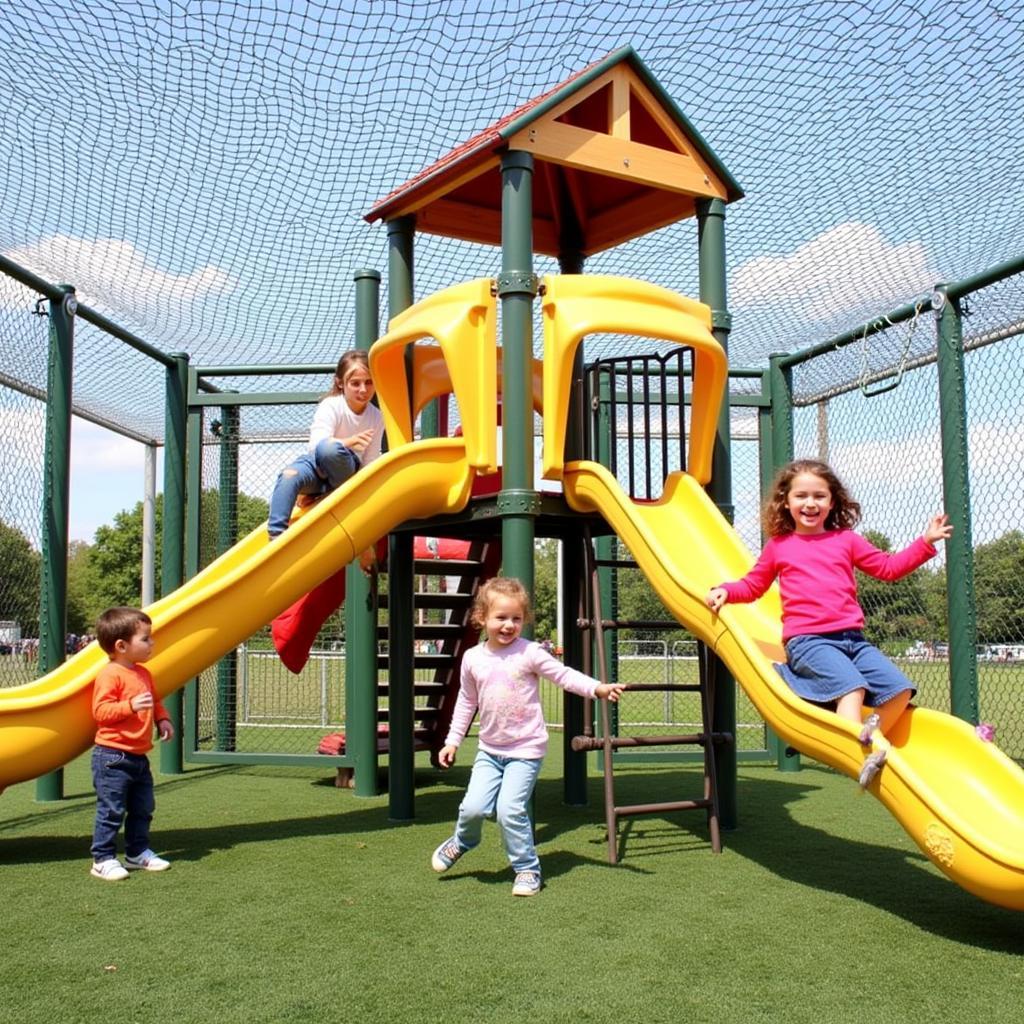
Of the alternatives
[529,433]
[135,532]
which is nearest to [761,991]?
[529,433]

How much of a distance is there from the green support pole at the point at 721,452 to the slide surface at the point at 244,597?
1.41 metres

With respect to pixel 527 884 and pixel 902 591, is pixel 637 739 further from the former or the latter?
pixel 902 591

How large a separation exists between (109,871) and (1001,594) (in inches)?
244

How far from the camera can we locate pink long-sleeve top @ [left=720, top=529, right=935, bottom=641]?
439 centimetres

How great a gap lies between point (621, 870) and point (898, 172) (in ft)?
15.1

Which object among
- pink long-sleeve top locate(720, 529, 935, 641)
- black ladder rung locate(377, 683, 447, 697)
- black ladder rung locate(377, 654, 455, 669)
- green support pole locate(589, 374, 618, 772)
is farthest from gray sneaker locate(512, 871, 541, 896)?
green support pole locate(589, 374, 618, 772)

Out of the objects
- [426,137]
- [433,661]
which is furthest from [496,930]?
[426,137]

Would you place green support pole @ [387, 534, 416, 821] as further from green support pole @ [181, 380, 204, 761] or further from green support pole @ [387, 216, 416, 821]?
green support pole @ [181, 380, 204, 761]

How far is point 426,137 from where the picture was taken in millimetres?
6898

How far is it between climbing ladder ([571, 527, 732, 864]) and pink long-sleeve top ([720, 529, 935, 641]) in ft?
2.55

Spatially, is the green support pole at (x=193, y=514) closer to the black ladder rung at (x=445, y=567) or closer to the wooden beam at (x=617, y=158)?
the black ladder rung at (x=445, y=567)

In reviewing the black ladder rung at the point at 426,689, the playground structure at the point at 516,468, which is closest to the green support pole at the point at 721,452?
the playground structure at the point at 516,468

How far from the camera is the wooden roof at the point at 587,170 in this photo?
595 centimetres

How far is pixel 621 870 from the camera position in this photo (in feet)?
15.9
